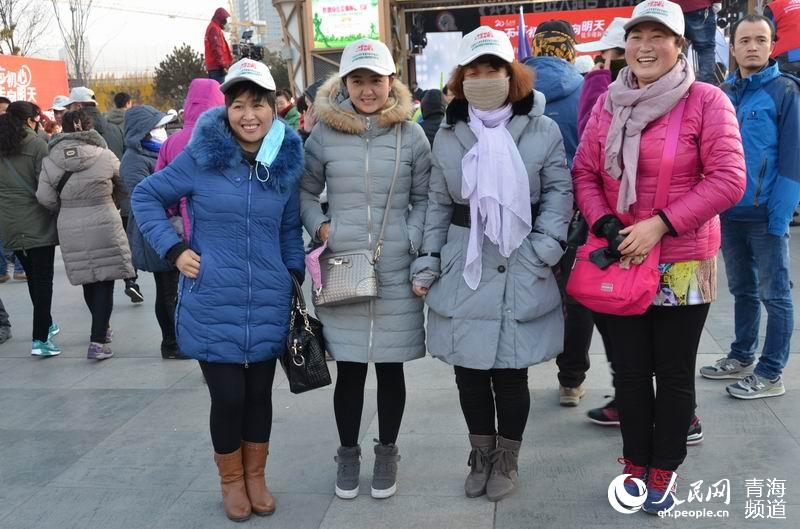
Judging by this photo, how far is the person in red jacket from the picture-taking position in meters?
8.12

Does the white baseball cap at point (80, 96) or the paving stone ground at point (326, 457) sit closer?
the paving stone ground at point (326, 457)

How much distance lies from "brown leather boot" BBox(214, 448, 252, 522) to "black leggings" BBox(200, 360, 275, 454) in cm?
4

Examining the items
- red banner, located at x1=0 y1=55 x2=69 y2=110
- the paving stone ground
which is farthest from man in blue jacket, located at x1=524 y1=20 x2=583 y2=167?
red banner, located at x1=0 y1=55 x2=69 y2=110

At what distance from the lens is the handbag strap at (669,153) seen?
2854 mm

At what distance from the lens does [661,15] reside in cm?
284

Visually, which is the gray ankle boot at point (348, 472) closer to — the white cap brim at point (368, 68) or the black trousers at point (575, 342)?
the black trousers at point (575, 342)

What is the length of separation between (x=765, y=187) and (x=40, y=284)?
4.92 meters

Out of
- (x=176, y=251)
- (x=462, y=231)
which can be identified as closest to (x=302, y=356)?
(x=176, y=251)

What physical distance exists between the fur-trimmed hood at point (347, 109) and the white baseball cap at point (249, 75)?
23 centimetres

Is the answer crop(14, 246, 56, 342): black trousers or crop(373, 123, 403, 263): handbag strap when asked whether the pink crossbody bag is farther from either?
crop(14, 246, 56, 342): black trousers

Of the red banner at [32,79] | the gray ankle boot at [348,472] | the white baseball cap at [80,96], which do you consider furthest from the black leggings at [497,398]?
the red banner at [32,79]

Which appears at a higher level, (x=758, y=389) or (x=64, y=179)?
(x=64, y=179)

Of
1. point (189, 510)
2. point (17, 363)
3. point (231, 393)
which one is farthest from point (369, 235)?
point (17, 363)

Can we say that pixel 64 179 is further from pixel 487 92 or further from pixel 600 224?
pixel 600 224
